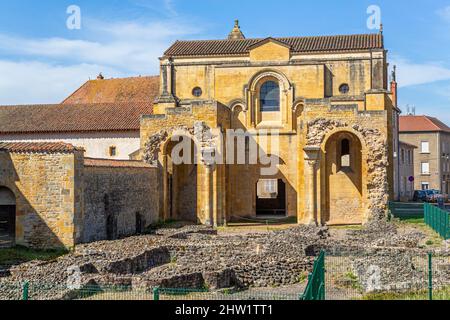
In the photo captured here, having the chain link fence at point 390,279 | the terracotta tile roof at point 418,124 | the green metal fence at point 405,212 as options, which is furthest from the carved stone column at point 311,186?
the terracotta tile roof at point 418,124

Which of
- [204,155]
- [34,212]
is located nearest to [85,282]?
[34,212]

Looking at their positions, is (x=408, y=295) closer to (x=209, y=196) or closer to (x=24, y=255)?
(x=24, y=255)

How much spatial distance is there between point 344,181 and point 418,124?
34412mm

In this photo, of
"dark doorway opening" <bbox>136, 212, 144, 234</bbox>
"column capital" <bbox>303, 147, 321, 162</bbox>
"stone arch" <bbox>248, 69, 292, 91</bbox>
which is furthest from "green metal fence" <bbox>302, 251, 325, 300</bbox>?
"stone arch" <bbox>248, 69, 292, 91</bbox>

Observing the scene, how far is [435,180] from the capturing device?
67250mm

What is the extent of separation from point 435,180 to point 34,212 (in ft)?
171

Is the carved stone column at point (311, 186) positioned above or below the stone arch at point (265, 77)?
below

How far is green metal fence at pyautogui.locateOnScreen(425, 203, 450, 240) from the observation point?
81.8ft

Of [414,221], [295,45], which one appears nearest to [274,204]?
[295,45]

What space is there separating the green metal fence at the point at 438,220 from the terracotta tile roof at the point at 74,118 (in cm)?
1873

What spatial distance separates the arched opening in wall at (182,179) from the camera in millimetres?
37156

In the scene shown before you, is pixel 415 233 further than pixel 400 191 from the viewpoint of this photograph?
No

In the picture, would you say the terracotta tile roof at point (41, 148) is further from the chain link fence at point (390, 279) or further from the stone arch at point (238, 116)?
the stone arch at point (238, 116)

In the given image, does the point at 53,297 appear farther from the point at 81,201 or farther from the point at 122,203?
the point at 122,203
